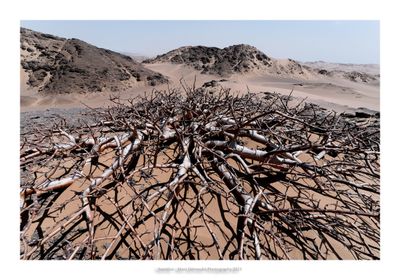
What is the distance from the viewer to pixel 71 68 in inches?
322

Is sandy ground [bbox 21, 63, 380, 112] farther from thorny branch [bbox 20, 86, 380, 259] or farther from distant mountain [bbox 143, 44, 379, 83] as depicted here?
thorny branch [bbox 20, 86, 380, 259]

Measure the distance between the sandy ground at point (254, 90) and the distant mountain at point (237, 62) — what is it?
0.36 metres

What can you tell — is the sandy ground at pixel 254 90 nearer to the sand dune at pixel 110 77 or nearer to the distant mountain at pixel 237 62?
the sand dune at pixel 110 77

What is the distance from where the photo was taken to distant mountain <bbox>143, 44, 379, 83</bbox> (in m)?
12.9

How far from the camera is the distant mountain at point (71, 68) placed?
7512mm

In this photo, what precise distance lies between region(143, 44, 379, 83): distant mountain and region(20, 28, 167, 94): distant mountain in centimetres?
416

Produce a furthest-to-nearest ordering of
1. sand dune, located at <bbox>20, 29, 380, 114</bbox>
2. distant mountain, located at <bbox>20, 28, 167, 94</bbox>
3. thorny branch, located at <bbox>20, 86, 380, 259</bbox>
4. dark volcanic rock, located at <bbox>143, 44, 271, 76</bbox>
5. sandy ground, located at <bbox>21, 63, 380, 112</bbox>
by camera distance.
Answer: dark volcanic rock, located at <bbox>143, 44, 271, 76</bbox> → distant mountain, located at <bbox>20, 28, 167, 94</bbox> → sand dune, located at <bbox>20, 29, 380, 114</bbox> → sandy ground, located at <bbox>21, 63, 380, 112</bbox> → thorny branch, located at <bbox>20, 86, 380, 259</bbox>

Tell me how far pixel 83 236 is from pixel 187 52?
13.8 m

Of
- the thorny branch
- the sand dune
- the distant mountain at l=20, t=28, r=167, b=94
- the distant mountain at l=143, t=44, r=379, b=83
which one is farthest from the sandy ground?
the thorny branch

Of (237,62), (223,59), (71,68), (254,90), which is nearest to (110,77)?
(71,68)

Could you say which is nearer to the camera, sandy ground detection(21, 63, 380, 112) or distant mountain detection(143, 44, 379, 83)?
sandy ground detection(21, 63, 380, 112)

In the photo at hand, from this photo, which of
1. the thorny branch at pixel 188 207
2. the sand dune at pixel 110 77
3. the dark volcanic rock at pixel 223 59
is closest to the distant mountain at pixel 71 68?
the sand dune at pixel 110 77

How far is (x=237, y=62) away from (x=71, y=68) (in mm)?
7160
